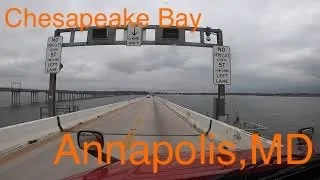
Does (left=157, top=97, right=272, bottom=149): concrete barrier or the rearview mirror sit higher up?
the rearview mirror

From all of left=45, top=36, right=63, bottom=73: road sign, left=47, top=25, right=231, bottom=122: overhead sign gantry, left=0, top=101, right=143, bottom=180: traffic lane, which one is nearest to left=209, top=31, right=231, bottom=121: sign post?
left=47, top=25, right=231, bottom=122: overhead sign gantry

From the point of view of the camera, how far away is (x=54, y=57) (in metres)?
18.2

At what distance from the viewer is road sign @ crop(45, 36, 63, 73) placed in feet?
59.3

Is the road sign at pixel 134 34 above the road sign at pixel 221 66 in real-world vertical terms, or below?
above

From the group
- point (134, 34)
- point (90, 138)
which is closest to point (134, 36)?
point (134, 34)

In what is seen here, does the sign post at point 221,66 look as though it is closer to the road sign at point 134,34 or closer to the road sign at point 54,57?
the road sign at point 54,57

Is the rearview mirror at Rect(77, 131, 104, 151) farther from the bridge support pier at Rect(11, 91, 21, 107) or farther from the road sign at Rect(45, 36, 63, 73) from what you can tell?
the bridge support pier at Rect(11, 91, 21, 107)

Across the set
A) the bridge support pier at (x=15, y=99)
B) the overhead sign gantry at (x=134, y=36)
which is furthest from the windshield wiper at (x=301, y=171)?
the bridge support pier at (x=15, y=99)

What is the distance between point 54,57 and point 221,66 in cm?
708

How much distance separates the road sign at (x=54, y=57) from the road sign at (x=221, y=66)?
6567mm

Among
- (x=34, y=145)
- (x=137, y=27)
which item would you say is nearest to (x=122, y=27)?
(x=137, y=27)

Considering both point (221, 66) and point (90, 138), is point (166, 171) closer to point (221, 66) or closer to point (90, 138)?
point (90, 138)

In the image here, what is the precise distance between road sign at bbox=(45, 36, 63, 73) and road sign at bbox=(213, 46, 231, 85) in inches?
259

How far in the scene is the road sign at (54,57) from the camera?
18.1 m
